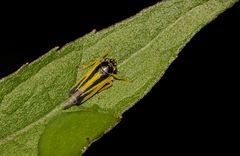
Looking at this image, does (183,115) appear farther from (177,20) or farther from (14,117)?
(14,117)

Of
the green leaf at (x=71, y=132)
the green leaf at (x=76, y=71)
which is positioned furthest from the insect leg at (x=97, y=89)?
the green leaf at (x=71, y=132)

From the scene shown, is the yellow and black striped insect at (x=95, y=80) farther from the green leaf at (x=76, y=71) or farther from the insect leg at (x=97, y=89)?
the green leaf at (x=76, y=71)

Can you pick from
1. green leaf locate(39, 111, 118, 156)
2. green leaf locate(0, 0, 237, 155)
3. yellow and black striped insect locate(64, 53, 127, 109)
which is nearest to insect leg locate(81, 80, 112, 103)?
yellow and black striped insect locate(64, 53, 127, 109)

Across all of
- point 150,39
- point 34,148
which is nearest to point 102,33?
point 150,39

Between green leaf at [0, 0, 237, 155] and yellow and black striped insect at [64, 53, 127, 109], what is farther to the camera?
yellow and black striped insect at [64, 53, 127, 109]

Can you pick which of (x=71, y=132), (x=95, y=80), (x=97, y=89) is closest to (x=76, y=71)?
(x=97, y=89)

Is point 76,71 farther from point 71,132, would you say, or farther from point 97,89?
point 71,132

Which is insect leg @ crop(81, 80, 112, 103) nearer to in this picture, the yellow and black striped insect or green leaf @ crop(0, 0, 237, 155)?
A: the yellow and black striped insect
